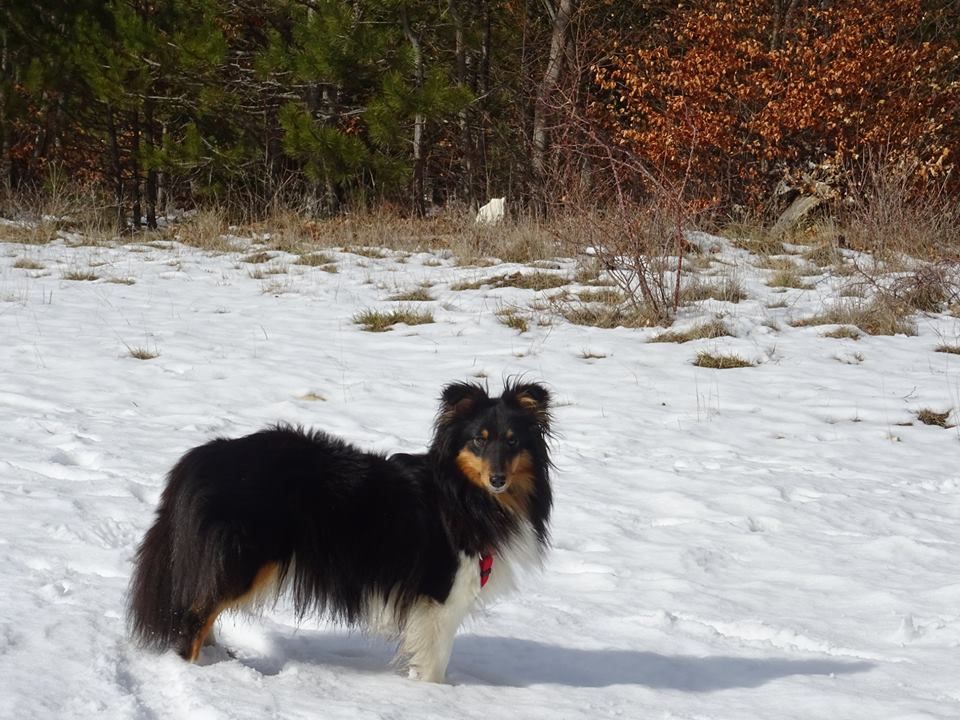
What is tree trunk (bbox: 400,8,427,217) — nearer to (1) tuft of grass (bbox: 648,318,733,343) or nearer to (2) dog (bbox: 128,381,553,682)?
(1) tuft of grass (bbox: 648,318,733,343)

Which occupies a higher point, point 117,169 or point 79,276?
point 117,169

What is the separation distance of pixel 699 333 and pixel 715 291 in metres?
1.33

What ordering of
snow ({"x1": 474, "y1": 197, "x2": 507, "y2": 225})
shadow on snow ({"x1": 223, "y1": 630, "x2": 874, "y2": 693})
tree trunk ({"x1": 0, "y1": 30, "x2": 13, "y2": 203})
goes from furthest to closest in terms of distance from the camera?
tree trunk ({"x1": 0, "y1": 30, "x2": 13, "y2": 203}) → snow ({"x1": 474, "y1": 197, "x2": 507, "y2": 225}) → shadow on snow ({"x1": 223, "y1": 630, "x2": 874, "y2": 693})

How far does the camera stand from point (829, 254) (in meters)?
11.9

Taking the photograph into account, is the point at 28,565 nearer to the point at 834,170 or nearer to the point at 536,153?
the point at 834,170

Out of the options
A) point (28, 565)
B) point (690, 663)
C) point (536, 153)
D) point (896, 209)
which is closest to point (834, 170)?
point (896, 209)

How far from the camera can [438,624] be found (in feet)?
11.5

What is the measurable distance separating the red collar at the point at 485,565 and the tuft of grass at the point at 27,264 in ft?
30.5

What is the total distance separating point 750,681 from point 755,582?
101cm

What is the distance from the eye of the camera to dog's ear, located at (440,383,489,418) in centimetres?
371

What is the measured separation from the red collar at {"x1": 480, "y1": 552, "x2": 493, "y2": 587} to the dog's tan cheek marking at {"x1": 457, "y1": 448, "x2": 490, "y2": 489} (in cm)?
24

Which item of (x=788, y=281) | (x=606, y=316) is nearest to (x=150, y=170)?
(x=606, y=316)

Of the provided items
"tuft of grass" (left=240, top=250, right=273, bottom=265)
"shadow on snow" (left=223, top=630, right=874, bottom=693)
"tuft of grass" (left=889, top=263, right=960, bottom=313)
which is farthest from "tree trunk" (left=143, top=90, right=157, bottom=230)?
"shadow on snow" (left=223, top=630, right=874, bottom=693)

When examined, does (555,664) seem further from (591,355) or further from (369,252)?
(369,252)
